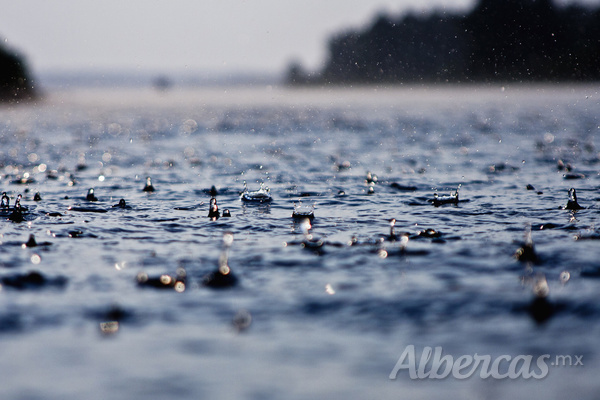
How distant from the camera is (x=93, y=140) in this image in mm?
22297

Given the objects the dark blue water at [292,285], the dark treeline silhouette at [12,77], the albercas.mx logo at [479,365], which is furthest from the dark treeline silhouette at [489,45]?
the albercas.mx logo at [479,365]

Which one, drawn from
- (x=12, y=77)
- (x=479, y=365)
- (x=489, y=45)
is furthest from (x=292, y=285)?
(x=489, y=45)

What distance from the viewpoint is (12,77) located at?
143ft

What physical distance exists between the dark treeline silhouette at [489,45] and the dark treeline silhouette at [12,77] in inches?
2405

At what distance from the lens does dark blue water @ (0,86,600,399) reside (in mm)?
4113

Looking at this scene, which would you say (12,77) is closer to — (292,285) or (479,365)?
(292,285)

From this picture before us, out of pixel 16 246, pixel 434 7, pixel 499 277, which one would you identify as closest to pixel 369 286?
pixel 499 277

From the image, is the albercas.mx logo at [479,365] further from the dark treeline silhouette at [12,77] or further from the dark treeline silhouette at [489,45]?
the dark treeline silhouette at [489,45]

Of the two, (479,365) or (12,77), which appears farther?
(12,77)

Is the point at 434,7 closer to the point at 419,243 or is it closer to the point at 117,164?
the point at 117,164

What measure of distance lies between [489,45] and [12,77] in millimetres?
70974

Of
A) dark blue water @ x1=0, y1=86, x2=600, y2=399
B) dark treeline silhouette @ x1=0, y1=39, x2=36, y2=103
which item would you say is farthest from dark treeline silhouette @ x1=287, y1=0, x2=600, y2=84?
dark blue water @ x1=0, y1=86, x2=600, y2=399

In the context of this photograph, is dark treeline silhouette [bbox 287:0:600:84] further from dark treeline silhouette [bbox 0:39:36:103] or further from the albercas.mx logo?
the albercas.mx logo

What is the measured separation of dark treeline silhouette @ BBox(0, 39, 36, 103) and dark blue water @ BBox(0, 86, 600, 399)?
32.3 metres
